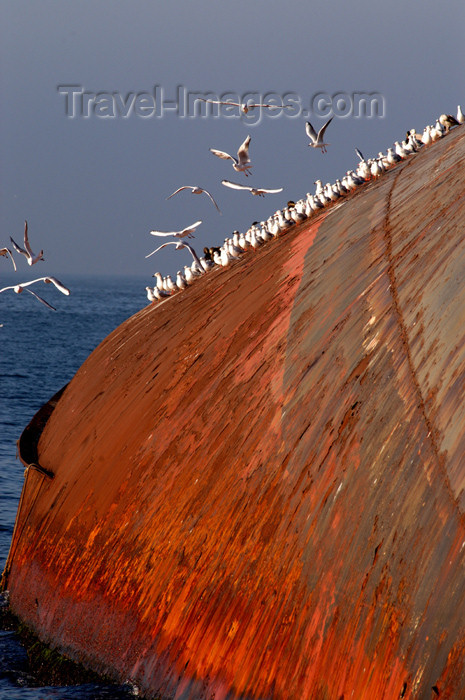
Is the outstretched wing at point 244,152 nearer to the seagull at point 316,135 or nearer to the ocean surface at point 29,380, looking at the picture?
the seagull at point 316,135

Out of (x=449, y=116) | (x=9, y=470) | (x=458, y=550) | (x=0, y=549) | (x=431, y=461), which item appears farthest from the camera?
(x=9, y=470)

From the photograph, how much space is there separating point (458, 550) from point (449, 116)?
878cm

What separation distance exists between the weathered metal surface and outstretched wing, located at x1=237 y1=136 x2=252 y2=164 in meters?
6.25

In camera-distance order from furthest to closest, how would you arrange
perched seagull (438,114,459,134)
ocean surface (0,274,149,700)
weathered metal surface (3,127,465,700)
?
1. perched seagull (438,114,459,134)
2. ocean surface (0,274,149,700)
3. weathered metal surface (3,127,465,700)

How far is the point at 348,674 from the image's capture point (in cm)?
657

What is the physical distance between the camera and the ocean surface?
1023 centimetres

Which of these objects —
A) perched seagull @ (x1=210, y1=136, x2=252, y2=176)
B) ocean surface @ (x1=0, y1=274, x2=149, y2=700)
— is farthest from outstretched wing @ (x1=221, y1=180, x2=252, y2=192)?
ocean surface @ (x1=0, y1=274, x2=149, y2=700)

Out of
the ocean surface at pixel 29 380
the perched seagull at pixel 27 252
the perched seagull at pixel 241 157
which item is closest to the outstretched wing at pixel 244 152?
the perched seagull at pixel 241 157

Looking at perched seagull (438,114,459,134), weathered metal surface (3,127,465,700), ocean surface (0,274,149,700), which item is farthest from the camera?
perched seagull (438,114,459,134)

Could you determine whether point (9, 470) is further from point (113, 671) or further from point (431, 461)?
point (431, 461)

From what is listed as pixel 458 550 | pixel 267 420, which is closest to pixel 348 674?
pixel 458 550

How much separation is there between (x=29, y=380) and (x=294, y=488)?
35.9 m

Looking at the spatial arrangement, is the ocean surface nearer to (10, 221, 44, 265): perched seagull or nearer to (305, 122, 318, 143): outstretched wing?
(10, 221, 44, 265): perched seagull

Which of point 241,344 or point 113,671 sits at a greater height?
point 241,344
